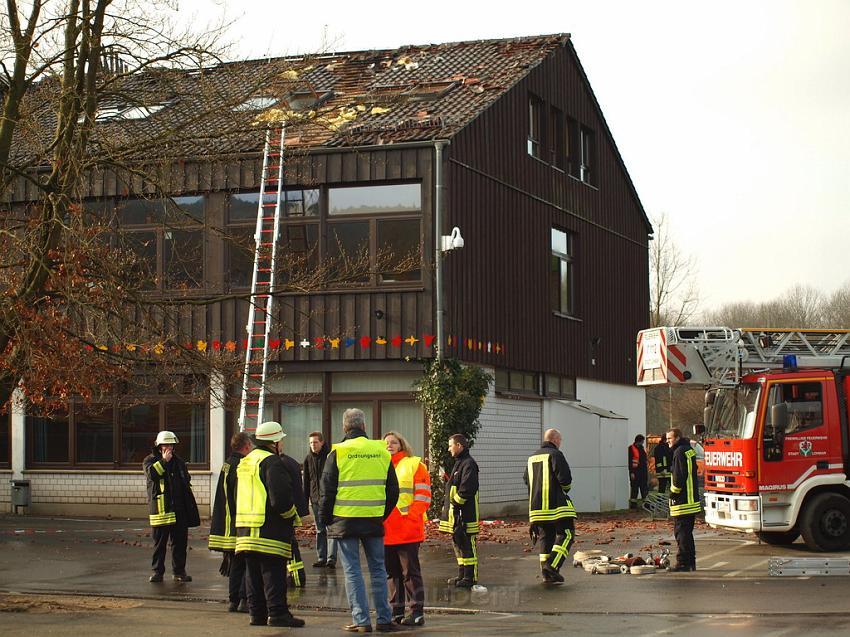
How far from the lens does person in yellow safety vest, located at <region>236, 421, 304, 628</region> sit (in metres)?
11.6

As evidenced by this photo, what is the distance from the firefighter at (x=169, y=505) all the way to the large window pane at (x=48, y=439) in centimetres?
1132

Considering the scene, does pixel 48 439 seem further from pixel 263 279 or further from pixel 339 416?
pixel 339 416

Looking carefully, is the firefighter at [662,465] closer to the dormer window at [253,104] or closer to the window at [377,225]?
the window at [377,225]

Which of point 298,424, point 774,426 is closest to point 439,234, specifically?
point 298,424

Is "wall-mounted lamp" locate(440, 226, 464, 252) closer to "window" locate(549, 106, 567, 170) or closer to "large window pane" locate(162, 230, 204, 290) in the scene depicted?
"large window pane" locate(162, 230, 204, 290)

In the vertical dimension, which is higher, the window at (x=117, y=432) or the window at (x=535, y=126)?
the window at (x=535, y=126)

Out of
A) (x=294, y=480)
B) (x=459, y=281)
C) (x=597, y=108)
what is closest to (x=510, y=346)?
(x=459, y=281)

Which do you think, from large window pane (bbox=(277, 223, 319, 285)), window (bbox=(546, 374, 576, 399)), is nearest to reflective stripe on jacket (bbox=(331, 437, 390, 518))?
large window pane (bbox=(277, 223, 319, 285))

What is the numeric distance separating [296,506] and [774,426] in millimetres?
8872

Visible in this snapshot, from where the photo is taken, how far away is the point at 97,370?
15.1m

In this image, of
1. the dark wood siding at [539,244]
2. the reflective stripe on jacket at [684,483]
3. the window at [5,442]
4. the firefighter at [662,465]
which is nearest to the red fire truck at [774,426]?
the reflective stripe on jacket at [684,483]

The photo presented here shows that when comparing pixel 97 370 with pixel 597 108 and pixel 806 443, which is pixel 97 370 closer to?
pixel 806 443

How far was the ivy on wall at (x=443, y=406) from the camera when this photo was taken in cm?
2417

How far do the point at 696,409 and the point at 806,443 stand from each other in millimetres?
49955
